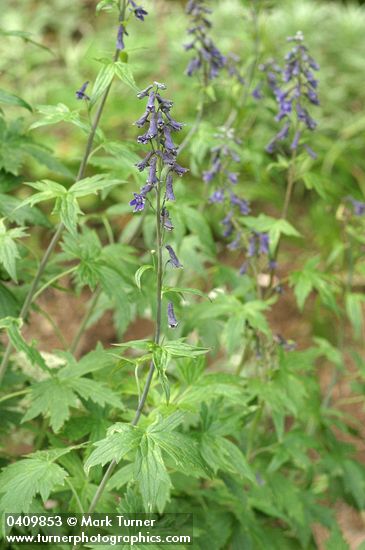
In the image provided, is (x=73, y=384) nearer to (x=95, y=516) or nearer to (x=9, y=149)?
(x=95, y=516)

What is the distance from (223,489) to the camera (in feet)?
13.3

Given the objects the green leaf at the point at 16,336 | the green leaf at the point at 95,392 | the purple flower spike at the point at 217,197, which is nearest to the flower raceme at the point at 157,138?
the green leaf at the point at 16,336

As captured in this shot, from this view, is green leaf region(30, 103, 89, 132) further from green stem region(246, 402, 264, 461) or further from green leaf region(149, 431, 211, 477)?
green stem region(246, 402, 264, 461)

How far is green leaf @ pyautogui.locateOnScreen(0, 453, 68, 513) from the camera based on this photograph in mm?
2863

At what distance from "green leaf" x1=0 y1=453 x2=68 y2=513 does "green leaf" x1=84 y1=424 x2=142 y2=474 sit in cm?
27

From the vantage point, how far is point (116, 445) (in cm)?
268

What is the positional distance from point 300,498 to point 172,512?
1264mm

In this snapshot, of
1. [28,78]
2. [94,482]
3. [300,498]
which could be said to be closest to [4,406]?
[94,482]

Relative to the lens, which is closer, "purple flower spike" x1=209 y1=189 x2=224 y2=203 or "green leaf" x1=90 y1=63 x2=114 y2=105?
"green leaf" x1=90 y1=63 x2=114 y2=105

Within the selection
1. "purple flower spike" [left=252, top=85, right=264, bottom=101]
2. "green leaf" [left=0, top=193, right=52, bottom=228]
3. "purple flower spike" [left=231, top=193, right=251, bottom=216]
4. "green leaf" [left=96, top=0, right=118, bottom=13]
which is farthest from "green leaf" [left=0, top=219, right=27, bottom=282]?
"purple flower spike" [left=252, top=85, right=264, bottom=101]

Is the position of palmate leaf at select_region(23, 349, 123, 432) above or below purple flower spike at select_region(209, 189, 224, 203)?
below

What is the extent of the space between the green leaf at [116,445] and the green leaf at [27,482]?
10.5 inches

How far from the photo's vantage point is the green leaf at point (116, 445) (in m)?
2.63

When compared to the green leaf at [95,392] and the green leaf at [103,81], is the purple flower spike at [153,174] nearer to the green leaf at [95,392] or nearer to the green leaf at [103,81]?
the green leaf at [103,81]
